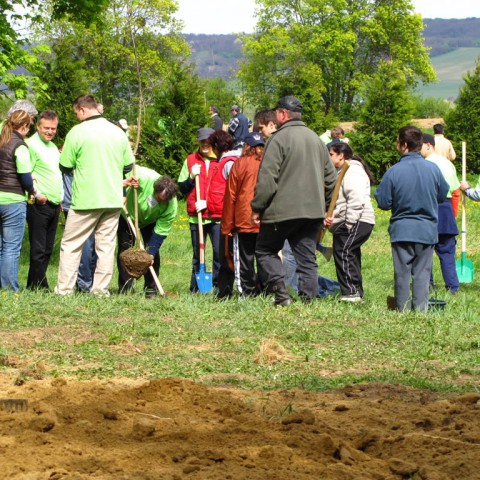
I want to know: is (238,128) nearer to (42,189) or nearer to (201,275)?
(201,275)

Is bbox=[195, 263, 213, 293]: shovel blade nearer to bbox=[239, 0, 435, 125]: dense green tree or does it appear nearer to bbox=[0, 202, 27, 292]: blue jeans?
bbox=[0, 202, 27, 292]: blue jeans

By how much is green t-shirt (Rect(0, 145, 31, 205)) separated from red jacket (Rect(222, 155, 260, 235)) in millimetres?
2152

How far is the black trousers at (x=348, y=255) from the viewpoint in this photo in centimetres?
1124

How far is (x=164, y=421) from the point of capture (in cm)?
510

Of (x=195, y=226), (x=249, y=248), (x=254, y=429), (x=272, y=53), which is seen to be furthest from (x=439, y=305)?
(x=272, y=53)

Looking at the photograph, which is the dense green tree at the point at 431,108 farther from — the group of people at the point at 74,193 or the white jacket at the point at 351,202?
the group of people at the point at 74,193

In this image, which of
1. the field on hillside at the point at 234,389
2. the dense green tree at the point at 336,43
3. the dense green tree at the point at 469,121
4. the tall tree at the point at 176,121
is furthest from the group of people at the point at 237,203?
the dense green tree at the point at 336,43

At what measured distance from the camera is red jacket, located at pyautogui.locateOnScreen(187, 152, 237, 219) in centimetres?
1204

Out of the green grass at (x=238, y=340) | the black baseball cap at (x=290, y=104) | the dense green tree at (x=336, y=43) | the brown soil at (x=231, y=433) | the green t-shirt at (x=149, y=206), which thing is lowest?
the green grass at (x=238, y=340)

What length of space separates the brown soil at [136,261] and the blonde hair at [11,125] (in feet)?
5.62

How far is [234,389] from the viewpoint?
6.22 meters

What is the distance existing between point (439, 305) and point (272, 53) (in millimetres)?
81120

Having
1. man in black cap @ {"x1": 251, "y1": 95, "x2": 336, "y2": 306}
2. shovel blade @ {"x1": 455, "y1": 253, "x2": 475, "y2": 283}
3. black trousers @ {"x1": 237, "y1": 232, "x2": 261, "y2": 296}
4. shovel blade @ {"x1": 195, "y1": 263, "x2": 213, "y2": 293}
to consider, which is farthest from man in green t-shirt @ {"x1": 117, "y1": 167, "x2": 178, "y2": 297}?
shovel blade @ {"x1": 455, "y1": 253, "x2": 475, "y2": 283}

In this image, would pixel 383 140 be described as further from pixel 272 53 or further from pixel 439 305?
pixel 272 53
